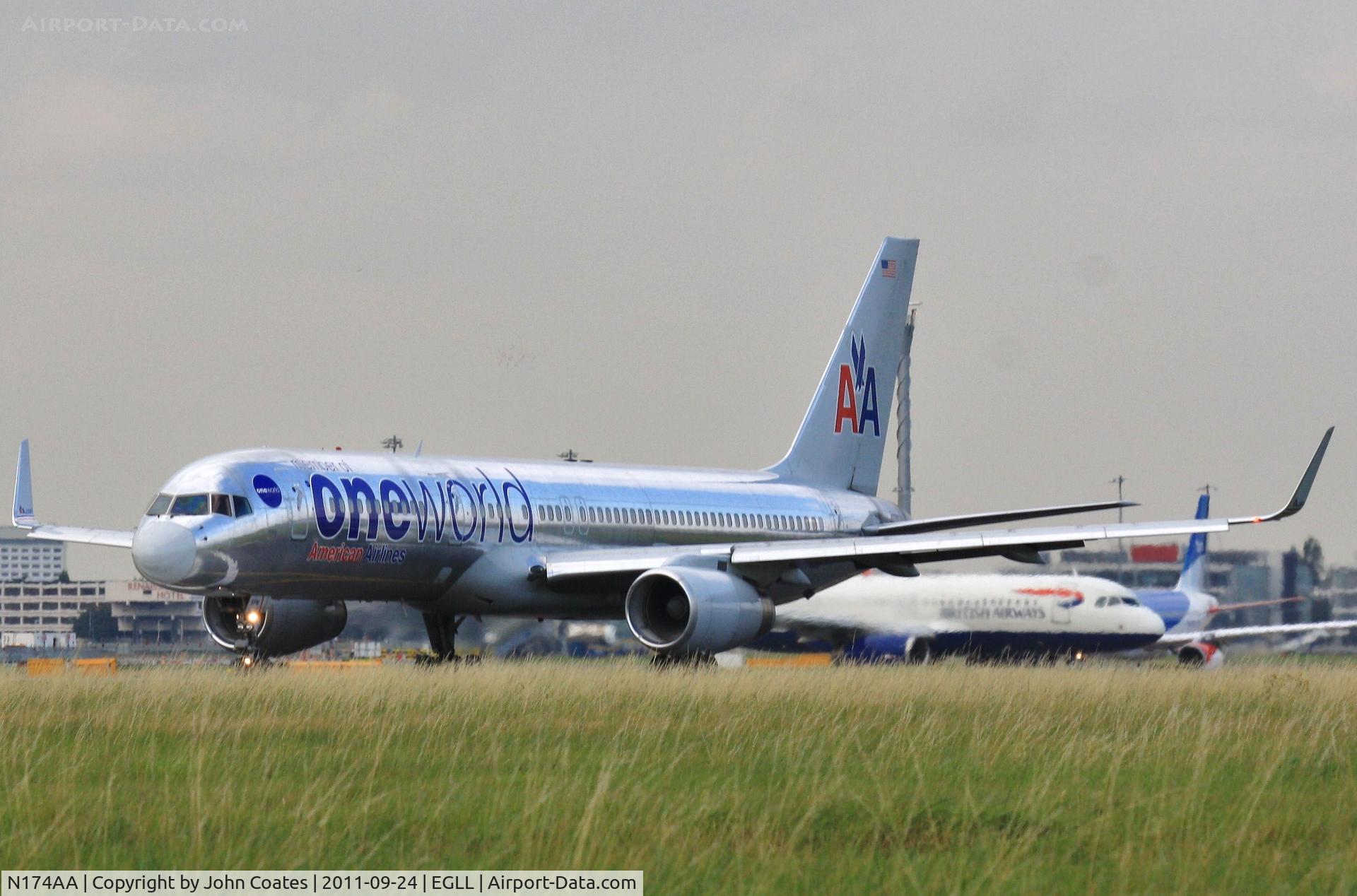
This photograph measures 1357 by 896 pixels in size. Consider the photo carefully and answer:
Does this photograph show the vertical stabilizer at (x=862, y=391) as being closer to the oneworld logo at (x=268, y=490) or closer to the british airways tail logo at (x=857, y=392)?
the british airways tail logo at (x=857, y=392)

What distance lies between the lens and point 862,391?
1565 inches

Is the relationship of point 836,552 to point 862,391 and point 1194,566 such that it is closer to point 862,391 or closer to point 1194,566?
point 862,391

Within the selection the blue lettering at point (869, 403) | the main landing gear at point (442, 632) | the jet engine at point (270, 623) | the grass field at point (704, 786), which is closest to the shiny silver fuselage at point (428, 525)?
the main landing gear at point (442, 632)

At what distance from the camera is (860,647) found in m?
48.6

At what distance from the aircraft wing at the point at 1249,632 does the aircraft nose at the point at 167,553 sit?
115 ft

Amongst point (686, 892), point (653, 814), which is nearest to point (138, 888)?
point (686, 892)

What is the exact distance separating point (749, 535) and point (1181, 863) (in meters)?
26.9

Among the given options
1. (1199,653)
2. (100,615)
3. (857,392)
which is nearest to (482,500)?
(857,392)

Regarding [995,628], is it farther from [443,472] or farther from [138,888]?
[138,888]

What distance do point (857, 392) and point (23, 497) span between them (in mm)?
16303

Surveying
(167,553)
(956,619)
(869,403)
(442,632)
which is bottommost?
(956,619)

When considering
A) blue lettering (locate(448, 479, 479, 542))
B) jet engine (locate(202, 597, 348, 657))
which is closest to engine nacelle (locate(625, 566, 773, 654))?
blue lettering (locate(448, 479, 479, 542))

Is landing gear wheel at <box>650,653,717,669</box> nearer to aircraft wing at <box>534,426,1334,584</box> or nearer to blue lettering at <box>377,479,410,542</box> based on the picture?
aircraft wing at <box>534,426,1334,584</box>

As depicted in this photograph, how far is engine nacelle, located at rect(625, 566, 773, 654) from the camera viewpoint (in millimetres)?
28203
